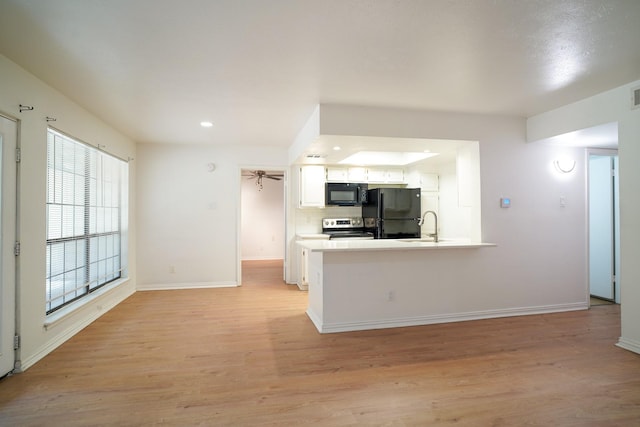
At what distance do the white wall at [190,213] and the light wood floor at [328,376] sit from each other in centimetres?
164

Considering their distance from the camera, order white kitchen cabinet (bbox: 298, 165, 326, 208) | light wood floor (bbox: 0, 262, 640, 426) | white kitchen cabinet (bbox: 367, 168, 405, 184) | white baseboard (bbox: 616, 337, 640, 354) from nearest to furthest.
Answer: light wood floor (bbox: 0, 262, 640, 426) → white baseboard (bbox: 616, 337, 640, 354) → white kitchen cabinet (bbox: 298, 165, 326, 208) → white kitchen cabinet (bbox: 367, 168, 405, 184)

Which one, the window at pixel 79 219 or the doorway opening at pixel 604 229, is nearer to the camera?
the window at pixel 79 219

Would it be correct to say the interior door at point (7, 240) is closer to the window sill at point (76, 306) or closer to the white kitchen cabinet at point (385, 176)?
the window sill at point (76, 306)

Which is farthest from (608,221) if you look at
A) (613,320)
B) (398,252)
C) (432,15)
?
(432,15)

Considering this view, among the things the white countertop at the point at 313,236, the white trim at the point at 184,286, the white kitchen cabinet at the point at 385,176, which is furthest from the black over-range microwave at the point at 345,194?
the white trim at the point at 184,286

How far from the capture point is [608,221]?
450 centimetres

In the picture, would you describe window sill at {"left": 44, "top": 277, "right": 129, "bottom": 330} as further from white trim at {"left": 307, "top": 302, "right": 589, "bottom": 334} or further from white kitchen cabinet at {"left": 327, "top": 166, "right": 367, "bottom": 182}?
white kitchen cabinet at {"left": 327, "top": 166, "right": 367, "bottom": 182}

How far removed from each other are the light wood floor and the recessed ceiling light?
278 centimetres

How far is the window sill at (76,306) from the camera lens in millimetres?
2916

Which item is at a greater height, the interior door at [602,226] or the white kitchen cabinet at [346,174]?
the white kitchen cabinet at [346,174]

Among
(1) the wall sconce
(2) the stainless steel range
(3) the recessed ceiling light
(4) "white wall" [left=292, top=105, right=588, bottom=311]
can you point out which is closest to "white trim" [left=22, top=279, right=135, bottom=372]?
(2) the stainless steel range

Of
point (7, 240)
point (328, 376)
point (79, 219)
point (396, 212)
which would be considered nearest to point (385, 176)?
point (396, 212)

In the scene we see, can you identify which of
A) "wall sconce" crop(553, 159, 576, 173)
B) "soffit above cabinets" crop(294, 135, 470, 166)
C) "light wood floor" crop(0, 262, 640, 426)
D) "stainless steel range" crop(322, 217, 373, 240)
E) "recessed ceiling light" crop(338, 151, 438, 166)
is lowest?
"light wood floor" crop(0, 262, 640, 426)

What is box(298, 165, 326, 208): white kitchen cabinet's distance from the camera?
5484mm
